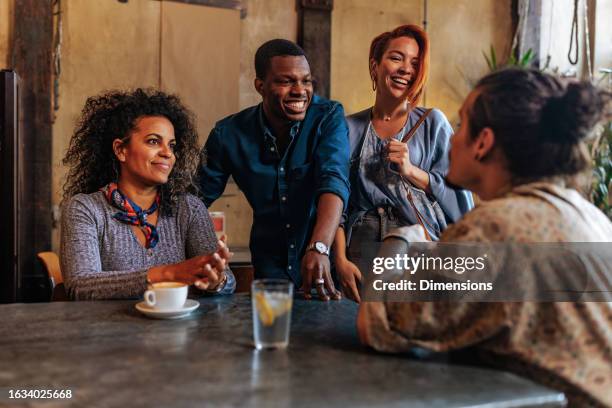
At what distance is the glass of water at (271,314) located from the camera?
3.47 ft

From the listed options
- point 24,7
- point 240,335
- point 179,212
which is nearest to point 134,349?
point 240,335

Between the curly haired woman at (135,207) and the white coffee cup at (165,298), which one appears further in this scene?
the curly haired woman at (135,207)

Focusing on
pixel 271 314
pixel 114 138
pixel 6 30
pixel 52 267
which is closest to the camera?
pixel 271 314

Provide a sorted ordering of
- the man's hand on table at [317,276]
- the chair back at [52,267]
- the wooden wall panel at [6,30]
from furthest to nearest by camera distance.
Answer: the wooden wall panel at [6,30] < the chair back at [52,267] < the man's hand on table at [317,276]

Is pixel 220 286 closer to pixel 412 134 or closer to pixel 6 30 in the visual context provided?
pixel 412 134

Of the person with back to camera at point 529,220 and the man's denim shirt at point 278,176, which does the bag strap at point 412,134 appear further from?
the person with back to camera at point 529,220

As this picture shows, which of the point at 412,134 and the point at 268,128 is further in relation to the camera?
the point at 268,128

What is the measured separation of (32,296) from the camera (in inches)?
136

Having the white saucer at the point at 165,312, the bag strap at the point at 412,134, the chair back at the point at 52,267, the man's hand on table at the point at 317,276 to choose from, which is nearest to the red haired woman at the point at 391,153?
the bag strap at the point at 412,134

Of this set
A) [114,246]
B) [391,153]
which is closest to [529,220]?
[391,153]

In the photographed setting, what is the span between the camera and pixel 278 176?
6.76 ft

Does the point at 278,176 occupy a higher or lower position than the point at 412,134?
lower

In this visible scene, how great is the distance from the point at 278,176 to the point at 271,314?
1.04 m

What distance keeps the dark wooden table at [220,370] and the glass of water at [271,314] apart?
0.03 meters
